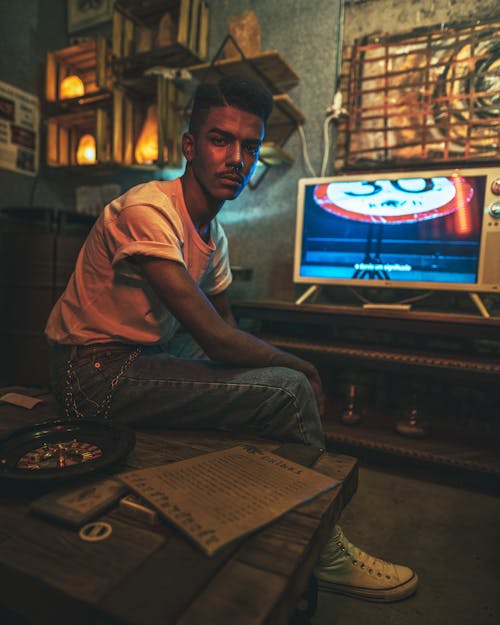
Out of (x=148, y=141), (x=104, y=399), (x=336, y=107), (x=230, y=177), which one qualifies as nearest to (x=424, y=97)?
(x=336, y=107)

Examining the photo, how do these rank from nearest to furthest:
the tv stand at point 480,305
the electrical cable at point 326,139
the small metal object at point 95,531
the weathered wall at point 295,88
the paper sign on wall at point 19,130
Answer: the small metal object at point 95,531 → the tv stand at point 480,305 → the weathered wall at point 295,88 → the electrical cable at point 326,139 → the paper sign on wall at point 19,130

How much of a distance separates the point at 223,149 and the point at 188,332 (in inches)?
23.3

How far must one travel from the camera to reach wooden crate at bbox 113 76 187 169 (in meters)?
2.58

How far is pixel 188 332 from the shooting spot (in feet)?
3.67

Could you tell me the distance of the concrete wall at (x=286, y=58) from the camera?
7.59 ft

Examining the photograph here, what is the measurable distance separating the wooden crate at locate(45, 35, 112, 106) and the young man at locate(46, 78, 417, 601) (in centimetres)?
193

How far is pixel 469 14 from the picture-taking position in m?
2.13

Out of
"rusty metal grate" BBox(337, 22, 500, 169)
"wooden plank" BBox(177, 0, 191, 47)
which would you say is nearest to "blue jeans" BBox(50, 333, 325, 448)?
"rusty metal grate" BBox(337, 22, 500, 169)

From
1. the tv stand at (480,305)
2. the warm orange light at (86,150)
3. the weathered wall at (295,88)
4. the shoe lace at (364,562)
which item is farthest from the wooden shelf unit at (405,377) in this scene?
the warm orange light at (86,150)

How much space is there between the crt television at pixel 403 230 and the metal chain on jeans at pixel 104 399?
1338 mm

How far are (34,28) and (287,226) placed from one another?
2.58 m

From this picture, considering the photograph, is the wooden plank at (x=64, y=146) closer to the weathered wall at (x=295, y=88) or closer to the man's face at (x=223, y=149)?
the weathered wall at (x=295, y=88)

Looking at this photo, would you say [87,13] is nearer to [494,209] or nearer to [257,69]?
[257,69]

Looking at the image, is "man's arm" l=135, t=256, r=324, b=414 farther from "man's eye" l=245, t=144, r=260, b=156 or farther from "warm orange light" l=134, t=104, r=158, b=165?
"warm orange light" l=134, t=104, r=158, b=165
